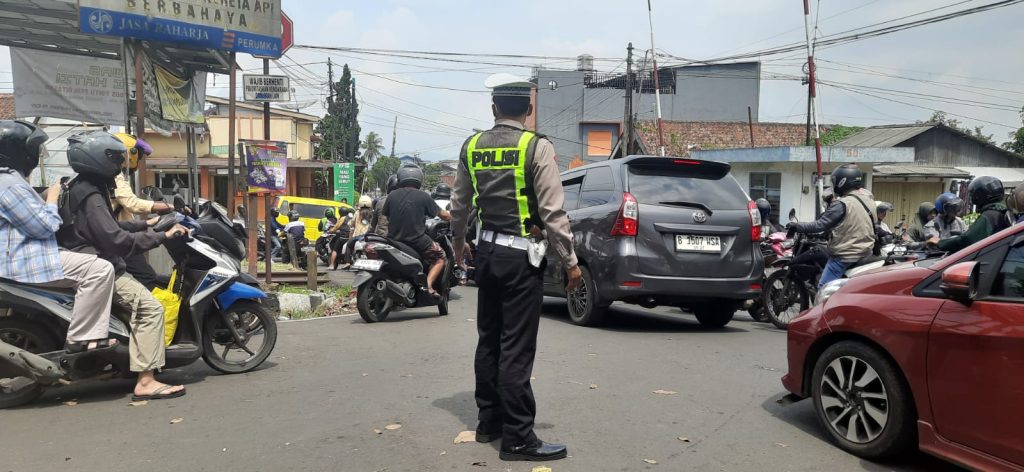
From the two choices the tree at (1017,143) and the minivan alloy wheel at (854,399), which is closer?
the minivan alloy wheel at (854,399)

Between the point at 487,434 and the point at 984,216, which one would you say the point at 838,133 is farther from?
the point at 487,434

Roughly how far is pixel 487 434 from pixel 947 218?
8.04 m

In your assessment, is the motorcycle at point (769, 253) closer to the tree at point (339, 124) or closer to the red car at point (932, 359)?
the red car at point (932, 359)

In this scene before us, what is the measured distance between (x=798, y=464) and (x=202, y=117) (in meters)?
11.9

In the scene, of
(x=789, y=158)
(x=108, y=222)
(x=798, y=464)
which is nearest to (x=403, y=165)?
(x=108, y=222)

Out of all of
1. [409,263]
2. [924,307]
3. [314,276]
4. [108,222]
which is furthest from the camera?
[314,276]

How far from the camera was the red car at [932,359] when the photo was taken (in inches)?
127

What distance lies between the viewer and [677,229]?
7336 mm

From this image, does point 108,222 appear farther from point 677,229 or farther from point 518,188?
point 677,229

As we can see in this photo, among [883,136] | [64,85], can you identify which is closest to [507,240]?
[64,85]

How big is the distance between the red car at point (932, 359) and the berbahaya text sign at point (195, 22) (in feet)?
28.7

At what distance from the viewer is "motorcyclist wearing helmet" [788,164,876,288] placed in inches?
289

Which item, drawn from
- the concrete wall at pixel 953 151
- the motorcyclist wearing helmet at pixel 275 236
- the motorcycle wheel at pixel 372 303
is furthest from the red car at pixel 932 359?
the concrete wall at pixel 953 151

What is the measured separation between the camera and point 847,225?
7391 mm
